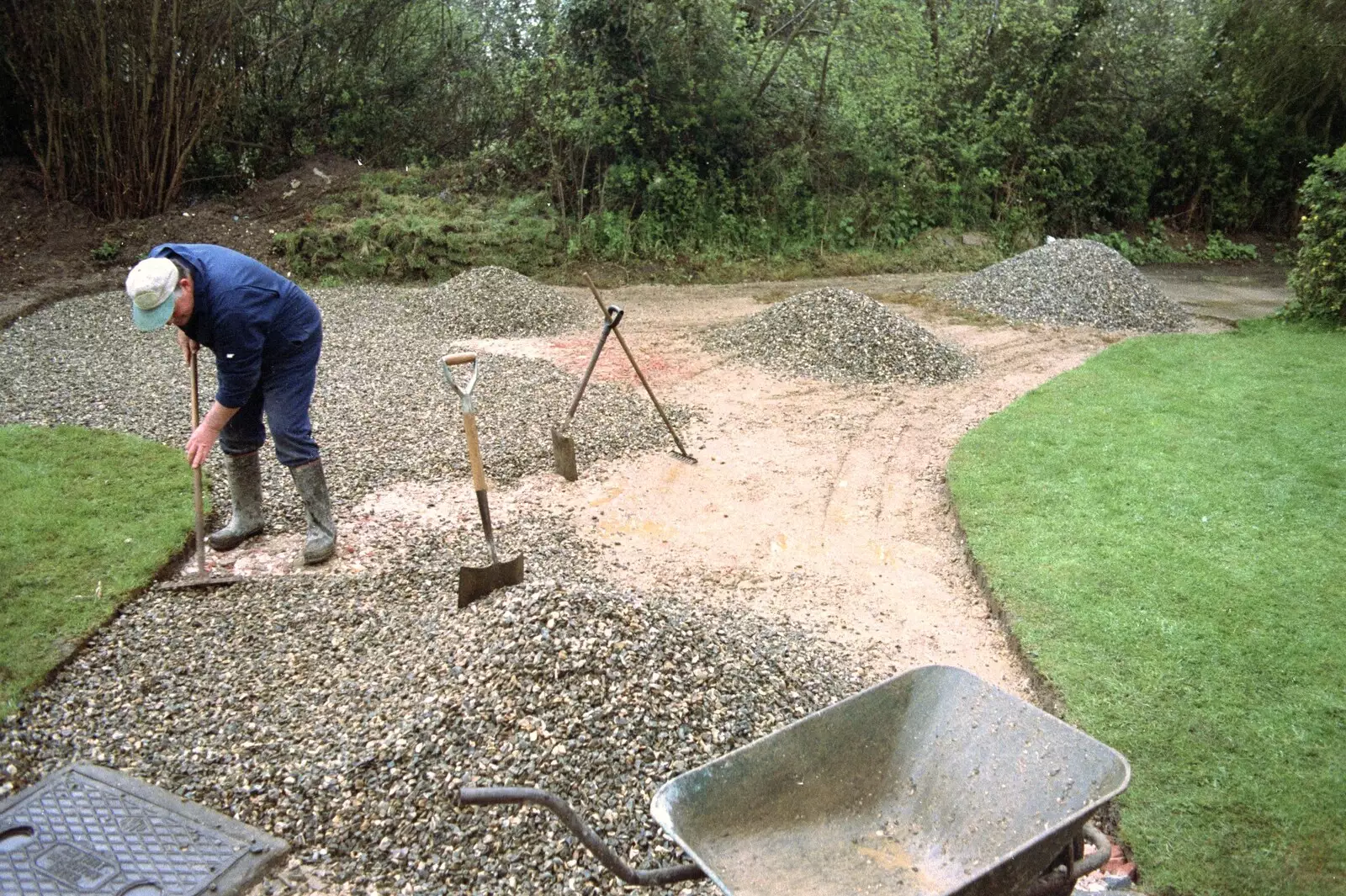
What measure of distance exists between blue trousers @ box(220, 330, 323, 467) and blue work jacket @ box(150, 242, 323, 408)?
0.48 feet

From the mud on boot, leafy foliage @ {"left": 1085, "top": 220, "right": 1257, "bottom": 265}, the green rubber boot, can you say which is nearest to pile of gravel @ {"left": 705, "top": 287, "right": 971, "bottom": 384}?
the green rubber boot

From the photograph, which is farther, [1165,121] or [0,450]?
[1165,121]

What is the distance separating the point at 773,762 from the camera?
2561mm

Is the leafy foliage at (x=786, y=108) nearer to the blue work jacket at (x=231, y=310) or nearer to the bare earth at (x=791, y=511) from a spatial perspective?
the bare earth at (x=791, y=511)

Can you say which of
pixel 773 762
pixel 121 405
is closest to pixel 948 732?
pixel 773 762

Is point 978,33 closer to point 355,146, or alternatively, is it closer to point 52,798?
point 355,146

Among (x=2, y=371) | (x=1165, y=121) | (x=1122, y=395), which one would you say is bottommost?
(x=2, y=371)

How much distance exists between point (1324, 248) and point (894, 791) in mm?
9996

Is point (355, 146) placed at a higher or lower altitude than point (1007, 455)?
higher

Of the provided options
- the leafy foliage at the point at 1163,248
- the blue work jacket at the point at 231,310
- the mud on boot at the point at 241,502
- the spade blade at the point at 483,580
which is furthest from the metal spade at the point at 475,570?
the leafy foliage at the point at 1163,248

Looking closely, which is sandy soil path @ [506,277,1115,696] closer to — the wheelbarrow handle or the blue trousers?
the blue trousers

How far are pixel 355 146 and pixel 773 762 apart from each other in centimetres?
1348

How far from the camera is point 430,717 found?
3.34 metres

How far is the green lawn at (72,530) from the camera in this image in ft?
13.8
